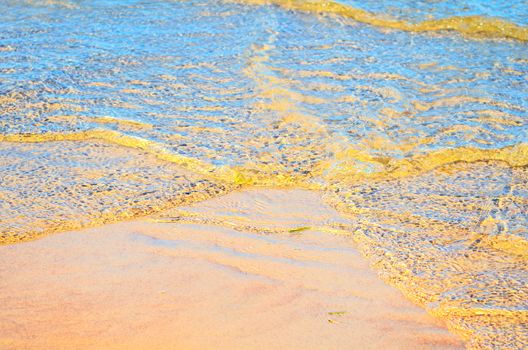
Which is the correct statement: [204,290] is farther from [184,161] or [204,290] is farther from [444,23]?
[444,23]

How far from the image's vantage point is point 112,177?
3.69 m

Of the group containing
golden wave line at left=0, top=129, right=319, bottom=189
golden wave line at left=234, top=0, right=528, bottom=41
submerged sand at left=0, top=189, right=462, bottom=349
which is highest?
golden wave line at left=234, top=0, right=528, bottom=41

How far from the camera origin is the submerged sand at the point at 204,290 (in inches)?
96.3

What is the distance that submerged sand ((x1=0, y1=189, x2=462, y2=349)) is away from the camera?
2.45 metres

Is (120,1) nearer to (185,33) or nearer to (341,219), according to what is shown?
(185,33)

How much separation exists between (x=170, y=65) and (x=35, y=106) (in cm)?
126

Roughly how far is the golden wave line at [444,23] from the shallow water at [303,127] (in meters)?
0.02

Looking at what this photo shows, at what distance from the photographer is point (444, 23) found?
6.91 meters

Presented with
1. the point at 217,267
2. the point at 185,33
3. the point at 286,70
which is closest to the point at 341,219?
the point at 217,267

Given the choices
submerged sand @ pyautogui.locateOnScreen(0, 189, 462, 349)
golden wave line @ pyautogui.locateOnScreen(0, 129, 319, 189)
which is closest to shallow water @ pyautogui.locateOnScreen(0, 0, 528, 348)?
golden wave line @ pyautogui.locateOnScreen(0, 129, 319, 189)

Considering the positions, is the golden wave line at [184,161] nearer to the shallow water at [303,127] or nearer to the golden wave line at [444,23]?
the shallow water at [303,127]

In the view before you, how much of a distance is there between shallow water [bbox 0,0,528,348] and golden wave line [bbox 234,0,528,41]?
1.0 inches

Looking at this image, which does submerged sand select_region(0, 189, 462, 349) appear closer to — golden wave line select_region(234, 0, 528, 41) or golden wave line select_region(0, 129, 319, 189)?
golden wave line select_region(0, 129, 319, 189)

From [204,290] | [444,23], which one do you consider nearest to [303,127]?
[204,290]
